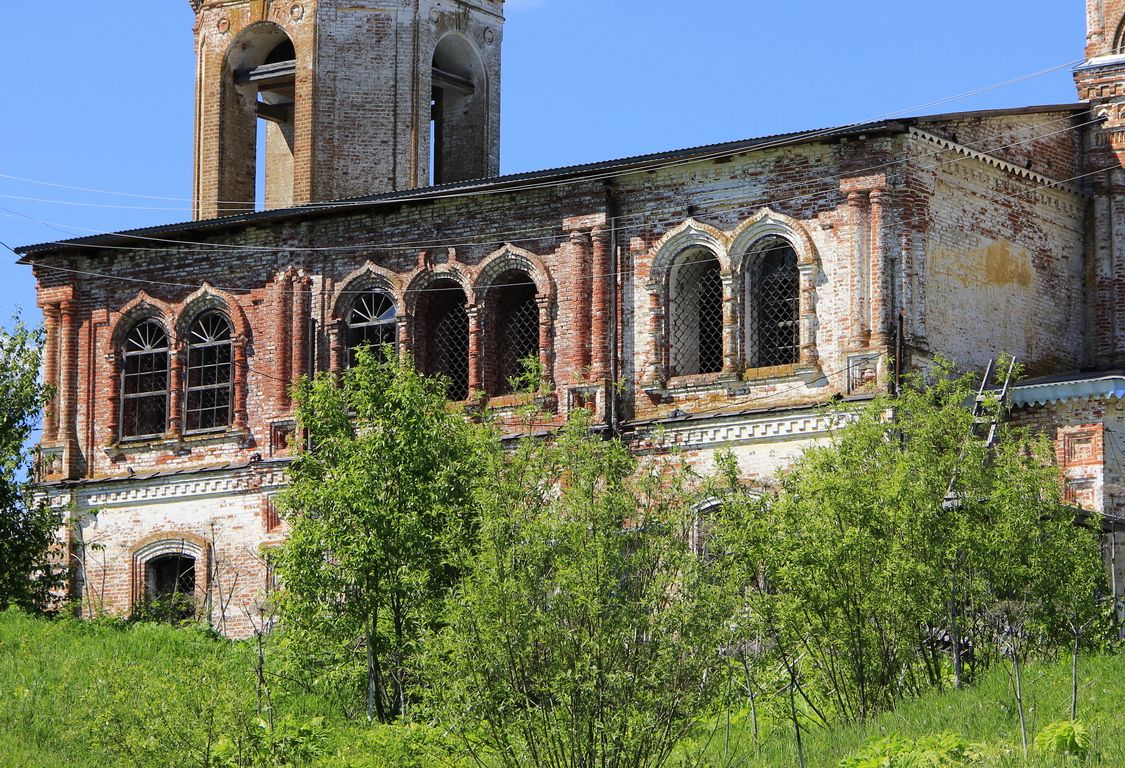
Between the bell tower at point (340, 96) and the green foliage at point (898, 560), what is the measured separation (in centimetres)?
1393

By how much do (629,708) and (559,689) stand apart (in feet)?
1.80

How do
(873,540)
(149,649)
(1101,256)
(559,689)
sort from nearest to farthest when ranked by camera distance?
(559,689)
(873,540)
(149,649)
(1101,256)

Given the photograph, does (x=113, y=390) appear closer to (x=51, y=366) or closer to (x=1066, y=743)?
(x=51, y=366)

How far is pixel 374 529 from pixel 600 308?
6752mm

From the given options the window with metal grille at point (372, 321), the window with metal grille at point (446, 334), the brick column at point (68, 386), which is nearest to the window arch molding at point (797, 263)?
the window with metal grille at point (446, 334)

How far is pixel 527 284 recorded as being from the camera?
2634 centimetres

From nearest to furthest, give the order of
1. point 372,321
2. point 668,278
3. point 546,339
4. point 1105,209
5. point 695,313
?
point 668,278 → point 695,313 → point 546,339 → point 1105,209 → point 372,321

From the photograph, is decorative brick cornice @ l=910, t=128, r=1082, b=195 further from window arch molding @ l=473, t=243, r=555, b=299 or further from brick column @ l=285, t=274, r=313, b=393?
brick column @ l=285, t=274, r=313, b=393

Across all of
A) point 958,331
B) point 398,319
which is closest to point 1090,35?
point 958,331

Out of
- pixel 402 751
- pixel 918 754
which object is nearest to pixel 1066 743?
pixel 918 754

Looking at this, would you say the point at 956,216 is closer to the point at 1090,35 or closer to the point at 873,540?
the point at 1090,35

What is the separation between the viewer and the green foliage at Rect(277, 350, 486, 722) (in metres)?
19.4

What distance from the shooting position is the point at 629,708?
1498 cm

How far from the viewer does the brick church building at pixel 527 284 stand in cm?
2384
